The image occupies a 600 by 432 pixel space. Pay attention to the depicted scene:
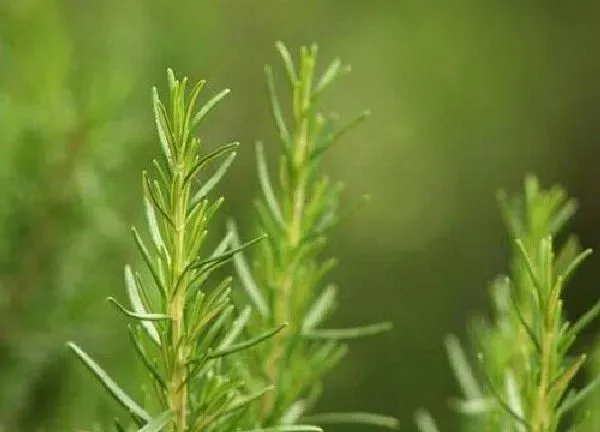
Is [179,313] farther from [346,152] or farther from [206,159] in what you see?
[346,152]

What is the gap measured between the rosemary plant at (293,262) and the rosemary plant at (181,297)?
4cm

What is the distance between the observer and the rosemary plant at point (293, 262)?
0.29 meters

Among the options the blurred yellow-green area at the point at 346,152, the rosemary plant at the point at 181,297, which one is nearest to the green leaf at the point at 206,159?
the rosemary plant at the point at 181,297

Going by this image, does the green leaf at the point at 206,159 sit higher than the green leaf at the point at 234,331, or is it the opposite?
the green leaf at the point at 206,159

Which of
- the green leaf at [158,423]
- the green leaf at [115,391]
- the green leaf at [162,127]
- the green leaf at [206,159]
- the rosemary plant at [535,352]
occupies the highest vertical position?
the green leaf at [162,127]

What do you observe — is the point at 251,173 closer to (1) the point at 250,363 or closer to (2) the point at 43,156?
(2) the point at 43,156

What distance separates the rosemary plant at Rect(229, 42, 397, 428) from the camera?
291 mm

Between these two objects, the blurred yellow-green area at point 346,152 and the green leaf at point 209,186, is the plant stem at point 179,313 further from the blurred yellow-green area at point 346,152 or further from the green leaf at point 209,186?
the blurred yellow-green area at point 346,152

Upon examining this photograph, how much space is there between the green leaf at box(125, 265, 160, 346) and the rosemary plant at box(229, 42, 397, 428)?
49mm

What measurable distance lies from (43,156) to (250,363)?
182mm

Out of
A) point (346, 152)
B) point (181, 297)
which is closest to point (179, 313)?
point (181, 297)

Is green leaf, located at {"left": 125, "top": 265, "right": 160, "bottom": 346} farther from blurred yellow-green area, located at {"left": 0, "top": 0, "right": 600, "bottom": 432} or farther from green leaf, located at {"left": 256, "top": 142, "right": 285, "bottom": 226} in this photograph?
blurred yellow-green area, located at {"left": 0, "top": 0, "right": 600, "bottom": 432}

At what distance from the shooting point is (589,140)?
1.03m

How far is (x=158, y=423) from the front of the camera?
226 mm
